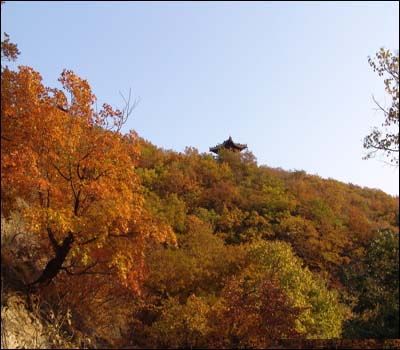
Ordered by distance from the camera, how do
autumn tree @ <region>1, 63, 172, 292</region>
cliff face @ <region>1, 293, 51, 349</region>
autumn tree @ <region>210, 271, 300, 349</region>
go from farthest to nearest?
autumn tree @ <region>210, 271, 300, 349</region>
autumn tree @ <region>1, 63, 172, 292</region>
cliff face @ <region>1, 293, 51, 349</region>

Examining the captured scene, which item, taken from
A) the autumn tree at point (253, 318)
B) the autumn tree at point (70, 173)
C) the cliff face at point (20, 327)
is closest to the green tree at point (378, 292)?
the autumn tree at point (253, 318)

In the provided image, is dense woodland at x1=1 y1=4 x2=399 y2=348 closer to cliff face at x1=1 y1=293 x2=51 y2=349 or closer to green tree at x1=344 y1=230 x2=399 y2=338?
green tree at x1=344 y1=230 x2=399 y2=338

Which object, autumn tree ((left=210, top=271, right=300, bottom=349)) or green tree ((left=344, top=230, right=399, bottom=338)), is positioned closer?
green tree ((left=344, top=230, right=399, bottom=338))

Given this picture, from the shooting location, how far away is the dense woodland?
10.1 metres

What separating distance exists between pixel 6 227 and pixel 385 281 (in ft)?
31.3

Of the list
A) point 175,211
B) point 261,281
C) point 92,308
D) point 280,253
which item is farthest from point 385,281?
point 175,211

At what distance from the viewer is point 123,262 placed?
10.9 meters

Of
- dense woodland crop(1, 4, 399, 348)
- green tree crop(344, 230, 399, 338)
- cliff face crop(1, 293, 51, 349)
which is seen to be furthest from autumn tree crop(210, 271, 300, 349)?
cliff face crop(1, 293, 51, 349)

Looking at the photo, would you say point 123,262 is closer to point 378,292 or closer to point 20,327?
point 20,327

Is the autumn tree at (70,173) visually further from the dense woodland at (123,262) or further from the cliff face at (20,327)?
the cliff face at (20,327)

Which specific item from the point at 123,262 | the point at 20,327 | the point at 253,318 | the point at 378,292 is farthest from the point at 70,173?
the point at 378,292

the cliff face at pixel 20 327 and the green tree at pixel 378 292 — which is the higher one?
the green tree at pixel 378 292

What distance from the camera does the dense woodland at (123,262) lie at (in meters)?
10.1

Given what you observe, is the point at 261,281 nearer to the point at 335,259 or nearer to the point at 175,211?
the point at 175,211
